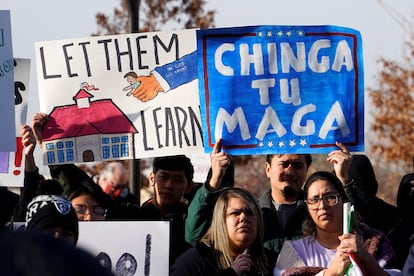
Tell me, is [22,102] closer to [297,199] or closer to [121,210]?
[121,210]

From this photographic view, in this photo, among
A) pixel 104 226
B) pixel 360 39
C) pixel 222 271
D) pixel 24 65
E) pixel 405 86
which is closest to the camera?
pixel 222 271

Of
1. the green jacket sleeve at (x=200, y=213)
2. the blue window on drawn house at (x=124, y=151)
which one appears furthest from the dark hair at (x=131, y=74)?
the green jacket sleeve at (x=200, y=213)

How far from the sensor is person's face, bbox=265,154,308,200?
19.5 feet

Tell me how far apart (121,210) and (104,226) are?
0.84m

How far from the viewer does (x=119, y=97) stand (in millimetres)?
6383

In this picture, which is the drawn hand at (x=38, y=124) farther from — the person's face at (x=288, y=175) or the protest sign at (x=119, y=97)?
the person's face at (x=288, y=175)

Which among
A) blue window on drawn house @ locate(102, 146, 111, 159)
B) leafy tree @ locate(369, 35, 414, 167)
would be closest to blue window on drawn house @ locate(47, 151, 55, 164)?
blue window on drawn house @ locate(102, 146, 111, 159)

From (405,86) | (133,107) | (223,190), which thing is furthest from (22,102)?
(405,86)

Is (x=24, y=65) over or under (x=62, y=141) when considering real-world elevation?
over

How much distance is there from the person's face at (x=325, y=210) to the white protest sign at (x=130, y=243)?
0.87m

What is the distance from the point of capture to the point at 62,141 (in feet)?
20.2

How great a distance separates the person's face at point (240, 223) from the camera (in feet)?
16.8

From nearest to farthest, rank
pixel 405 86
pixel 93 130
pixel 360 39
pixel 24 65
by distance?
pixel 360 39 < pixel 93 130 < pixel 24 65 < pixel 405 86

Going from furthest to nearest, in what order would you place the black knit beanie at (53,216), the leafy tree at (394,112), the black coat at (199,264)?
the leafy tree at (394,112), the black coat at (199,264), the black knit beanie at (53,216)
